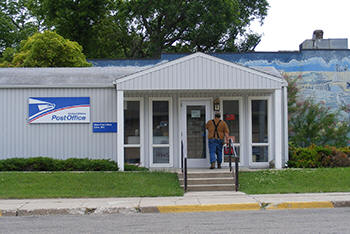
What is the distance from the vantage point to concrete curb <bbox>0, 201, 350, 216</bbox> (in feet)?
30.7

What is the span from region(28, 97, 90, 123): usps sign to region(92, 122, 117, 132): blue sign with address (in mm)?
307

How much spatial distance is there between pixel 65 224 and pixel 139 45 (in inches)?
1347

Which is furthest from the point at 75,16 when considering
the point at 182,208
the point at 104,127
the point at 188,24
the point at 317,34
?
the point at 182,208

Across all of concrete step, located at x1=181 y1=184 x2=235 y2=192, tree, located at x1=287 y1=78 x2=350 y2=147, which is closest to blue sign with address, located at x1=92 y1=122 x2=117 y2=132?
concrete step, located at x1=181 y1=184 x2=235 y2=192

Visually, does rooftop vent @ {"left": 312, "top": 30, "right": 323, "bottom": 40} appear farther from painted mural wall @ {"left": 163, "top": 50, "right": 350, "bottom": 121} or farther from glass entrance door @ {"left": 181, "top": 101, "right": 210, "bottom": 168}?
glass entrance door @ {"left": 181, "top": 101, "right": 210, "bottom": 168}

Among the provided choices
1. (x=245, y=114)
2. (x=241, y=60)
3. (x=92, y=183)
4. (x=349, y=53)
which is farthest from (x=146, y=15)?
(x=92, y=183)

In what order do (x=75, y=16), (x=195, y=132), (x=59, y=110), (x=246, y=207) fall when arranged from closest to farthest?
1. (x=246, y=207)
2. (x=59, y=110)
3. (x=195, y=132)
4. (x=75, y=16)

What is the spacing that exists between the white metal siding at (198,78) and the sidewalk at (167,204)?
4.03 meters

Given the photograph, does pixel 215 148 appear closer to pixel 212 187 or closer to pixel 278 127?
pixel 212 187

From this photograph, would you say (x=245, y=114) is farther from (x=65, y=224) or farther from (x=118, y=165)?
(x=65, y=224)

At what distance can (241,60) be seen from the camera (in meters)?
24.8

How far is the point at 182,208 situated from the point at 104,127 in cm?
581

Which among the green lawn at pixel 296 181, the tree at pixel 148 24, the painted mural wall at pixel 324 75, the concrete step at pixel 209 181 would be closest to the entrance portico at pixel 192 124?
the green lawn at pixel 296 181

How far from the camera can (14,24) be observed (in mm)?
46438
